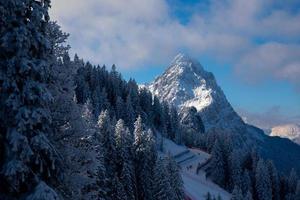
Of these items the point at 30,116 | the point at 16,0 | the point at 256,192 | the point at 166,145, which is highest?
the point at 166,145

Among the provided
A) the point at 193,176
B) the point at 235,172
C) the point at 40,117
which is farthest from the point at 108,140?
the point at 235,172

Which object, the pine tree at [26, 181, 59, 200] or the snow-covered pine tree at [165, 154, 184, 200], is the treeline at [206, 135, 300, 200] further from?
the pine tree at [26, 181, 59, 200]

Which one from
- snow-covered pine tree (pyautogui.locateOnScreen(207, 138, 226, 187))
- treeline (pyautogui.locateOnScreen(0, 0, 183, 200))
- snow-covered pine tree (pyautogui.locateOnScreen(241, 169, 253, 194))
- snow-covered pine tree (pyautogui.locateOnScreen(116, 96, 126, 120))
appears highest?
snow-covered pine tree (pyautogui.locateOnScreen(116, 96, 126, 120))

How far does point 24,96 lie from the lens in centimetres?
1309

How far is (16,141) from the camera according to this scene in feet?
42.1

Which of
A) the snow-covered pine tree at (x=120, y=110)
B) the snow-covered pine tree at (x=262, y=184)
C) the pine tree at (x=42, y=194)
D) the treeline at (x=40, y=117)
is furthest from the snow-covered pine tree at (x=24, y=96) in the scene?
the snow-covered pine tree at (x=120, y=110)

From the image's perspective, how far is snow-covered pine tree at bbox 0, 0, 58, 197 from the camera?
1301 cm

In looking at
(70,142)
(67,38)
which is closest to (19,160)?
(70,142)

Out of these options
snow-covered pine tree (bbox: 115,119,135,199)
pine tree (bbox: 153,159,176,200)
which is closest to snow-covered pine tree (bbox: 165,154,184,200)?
snow-covered pine tree (bbox: 115,119,135,199)

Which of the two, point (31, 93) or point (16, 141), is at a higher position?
point (31, 93)

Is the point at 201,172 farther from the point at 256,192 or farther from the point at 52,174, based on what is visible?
the point at 52,174

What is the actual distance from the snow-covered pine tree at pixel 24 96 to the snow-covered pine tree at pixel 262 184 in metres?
115

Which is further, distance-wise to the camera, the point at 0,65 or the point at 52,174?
the point at 52,174

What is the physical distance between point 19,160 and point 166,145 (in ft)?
477
